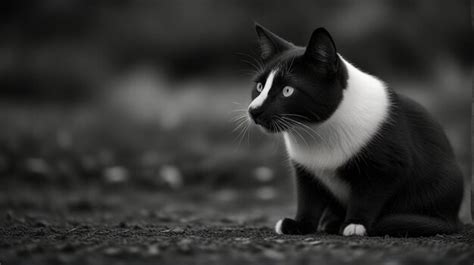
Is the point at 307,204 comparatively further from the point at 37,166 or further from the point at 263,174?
the point at 37,166

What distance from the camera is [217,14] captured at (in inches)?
389

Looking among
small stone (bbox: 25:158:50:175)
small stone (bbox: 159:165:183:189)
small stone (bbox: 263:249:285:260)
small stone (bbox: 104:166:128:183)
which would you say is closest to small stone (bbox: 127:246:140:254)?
small stone (bbox: 263:249:285:260)

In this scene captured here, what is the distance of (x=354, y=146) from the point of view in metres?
3.30

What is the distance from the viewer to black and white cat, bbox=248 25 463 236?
129 inches

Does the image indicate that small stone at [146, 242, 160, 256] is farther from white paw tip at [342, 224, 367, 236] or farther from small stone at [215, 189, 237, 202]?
small stone at [215, 189, 237, 202]

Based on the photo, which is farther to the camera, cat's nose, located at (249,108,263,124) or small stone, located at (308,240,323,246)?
cat's nose, located at (249,108,263,124)

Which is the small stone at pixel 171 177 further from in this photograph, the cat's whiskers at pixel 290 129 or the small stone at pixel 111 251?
the small stone at pixel 111 251

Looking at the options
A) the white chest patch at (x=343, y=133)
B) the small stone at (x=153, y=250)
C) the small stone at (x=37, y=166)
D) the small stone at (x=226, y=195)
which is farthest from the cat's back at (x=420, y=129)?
the small stone at (x=37, y=166)

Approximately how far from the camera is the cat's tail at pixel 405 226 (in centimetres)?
328

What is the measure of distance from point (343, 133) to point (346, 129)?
30 mm

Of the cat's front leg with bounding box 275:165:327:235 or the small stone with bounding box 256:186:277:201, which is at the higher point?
the small stone with bounding box 256:186:277:201

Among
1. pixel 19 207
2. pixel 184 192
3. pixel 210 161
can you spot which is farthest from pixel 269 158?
pixel 19 207

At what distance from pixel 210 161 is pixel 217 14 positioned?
12.8 ft

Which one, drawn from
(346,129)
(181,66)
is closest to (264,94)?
(346,129)
